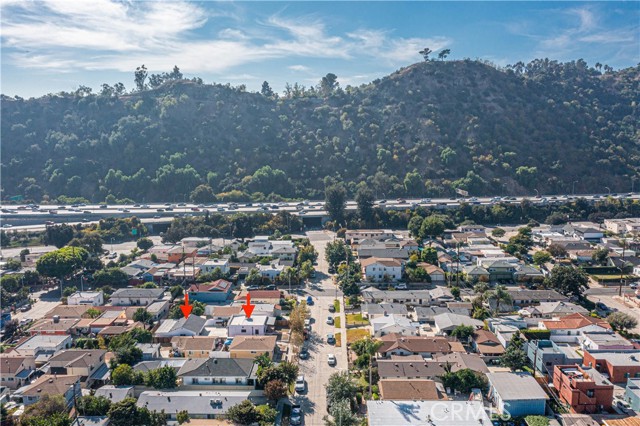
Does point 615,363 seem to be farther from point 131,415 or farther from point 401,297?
point 131,415

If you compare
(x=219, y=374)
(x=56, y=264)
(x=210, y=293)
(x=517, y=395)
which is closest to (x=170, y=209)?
(x=56, y=264)

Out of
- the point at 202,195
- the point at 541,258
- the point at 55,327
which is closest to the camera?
the point at 55,327

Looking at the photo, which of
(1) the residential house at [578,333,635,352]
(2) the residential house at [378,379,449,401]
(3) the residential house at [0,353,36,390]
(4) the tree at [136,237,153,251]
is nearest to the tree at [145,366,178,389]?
(3) the residential house at [0,353,36,390]

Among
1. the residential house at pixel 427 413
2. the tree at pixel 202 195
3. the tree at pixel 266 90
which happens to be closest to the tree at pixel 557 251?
the residential house at pixel 427 413

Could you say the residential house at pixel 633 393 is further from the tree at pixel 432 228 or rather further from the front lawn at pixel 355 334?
the tree at pixel 432 228

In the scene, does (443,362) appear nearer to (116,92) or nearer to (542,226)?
(542,226)

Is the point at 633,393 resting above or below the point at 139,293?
below

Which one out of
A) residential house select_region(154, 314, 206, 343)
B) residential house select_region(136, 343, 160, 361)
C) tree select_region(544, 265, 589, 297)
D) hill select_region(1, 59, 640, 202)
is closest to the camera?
residential house select_region(136, 343, 160, 361)

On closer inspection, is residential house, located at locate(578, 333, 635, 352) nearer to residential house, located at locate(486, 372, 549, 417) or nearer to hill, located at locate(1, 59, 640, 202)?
residential house, located at locate(486, 372, 549, 417)

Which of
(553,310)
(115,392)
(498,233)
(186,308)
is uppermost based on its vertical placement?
(498,233)
